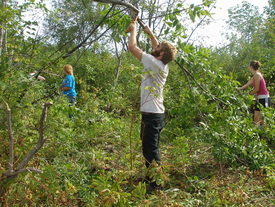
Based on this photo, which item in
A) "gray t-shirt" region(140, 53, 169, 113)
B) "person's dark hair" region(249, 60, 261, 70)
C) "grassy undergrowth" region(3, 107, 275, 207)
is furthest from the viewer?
"person's dark hair" region(249, 60, 261, 70)

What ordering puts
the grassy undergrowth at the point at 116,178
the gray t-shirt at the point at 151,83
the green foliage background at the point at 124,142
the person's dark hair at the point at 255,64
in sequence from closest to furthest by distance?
the grassy undergrowth at the point at 116,178 < the green foliage background at the point at 124,142 < the gray t-shirt at the point at 151,83 < the person's dark hair at the point at 255,64

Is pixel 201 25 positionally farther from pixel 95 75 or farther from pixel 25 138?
pixel 25 138

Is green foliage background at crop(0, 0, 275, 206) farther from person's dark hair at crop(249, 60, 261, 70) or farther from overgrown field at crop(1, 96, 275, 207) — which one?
person's dark hair at crop(249, 60, 261, 70)

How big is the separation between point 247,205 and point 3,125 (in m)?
2.77

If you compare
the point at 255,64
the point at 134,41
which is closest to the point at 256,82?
the point at 255,64

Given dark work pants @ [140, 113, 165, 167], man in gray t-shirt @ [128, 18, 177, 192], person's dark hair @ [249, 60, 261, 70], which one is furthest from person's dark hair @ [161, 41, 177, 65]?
person's dark hair @ [249, 60, 261, 70]

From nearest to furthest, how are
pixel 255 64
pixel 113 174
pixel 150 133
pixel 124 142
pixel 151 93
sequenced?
pixel 113 174
pixel 151 93
pixel 150 133
pixel 124 142
pixel 255 64

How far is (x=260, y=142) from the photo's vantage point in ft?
14.3

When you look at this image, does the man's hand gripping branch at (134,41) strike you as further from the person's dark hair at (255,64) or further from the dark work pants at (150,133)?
the person's dark hair at (255,64)

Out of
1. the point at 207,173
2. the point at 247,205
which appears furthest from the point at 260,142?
the point at 247,205

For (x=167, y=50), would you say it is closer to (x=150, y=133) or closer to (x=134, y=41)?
(x=134, y=41)

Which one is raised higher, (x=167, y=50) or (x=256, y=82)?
(x=167, y=50)

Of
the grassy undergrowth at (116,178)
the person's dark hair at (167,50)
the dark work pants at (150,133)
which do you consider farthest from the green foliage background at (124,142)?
the person's dark hair at (167,50)

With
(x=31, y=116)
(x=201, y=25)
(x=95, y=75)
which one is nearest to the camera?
(x=31, y=116)
